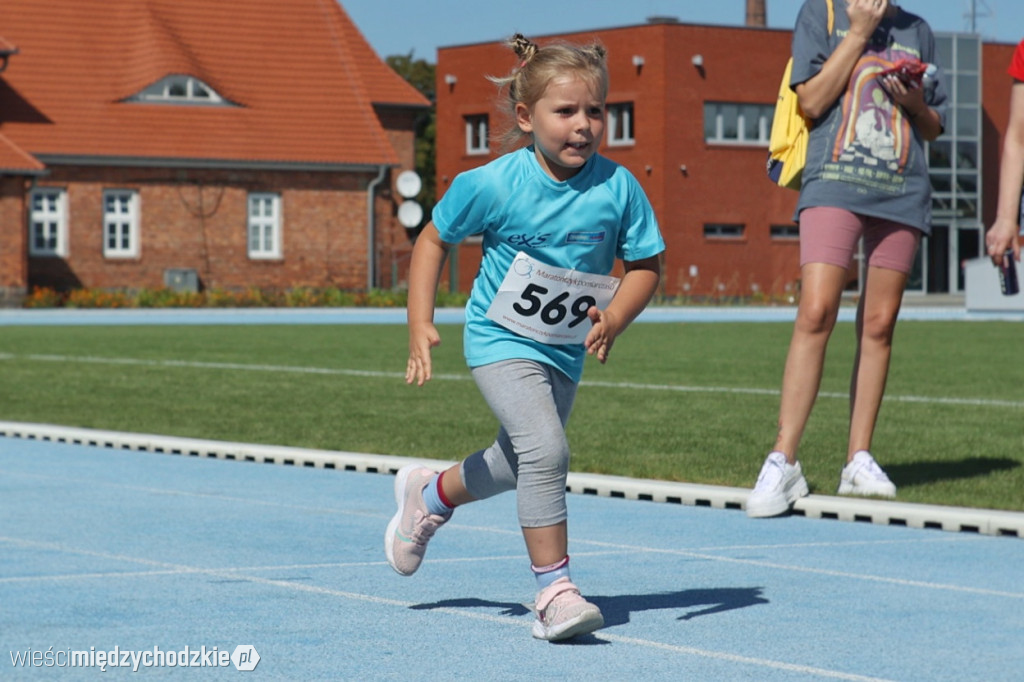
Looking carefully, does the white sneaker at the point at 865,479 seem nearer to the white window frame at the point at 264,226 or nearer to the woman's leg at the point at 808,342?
the woman's leg at the point at 808,342

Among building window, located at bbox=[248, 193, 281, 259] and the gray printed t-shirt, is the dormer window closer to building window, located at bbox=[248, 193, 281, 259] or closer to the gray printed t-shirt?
building window, located at bbox=[248, 193, 281, 259]

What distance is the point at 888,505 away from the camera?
7.68 m

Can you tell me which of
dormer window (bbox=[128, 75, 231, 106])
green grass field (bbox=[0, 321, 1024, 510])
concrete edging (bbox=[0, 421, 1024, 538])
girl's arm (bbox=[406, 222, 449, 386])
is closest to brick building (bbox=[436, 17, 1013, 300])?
dormer window (bbox=[128, 75, 231, 106])

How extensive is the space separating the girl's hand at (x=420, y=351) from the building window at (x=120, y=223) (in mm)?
43717

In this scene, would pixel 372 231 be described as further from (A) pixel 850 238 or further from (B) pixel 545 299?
(B) pixel 545 299

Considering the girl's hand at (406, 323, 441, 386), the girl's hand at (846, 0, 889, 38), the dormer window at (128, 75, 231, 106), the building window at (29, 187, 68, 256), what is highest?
the dormer window at (128, 75, 231, 106)

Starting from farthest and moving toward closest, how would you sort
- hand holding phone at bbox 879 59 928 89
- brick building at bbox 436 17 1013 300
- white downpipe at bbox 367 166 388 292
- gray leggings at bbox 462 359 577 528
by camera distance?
brick building at bbox 436 17 1013 300
white downpipe at bbox 367 166 388 292
hand holding phone at bbox 879 59 928 89
gray leggings at bbox 462 359 577 528

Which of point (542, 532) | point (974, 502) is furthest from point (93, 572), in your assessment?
A: point (974, 502)

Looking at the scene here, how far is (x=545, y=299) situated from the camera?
5383mm

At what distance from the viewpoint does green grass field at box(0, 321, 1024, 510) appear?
32.3 ft

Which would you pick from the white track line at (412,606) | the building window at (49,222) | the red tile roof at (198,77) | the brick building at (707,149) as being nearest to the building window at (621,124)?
the brick building at (707,149)

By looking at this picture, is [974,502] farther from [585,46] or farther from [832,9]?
[585,46]

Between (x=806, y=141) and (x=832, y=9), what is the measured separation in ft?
1.98

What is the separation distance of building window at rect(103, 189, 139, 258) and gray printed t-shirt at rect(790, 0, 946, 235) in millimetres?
41450
